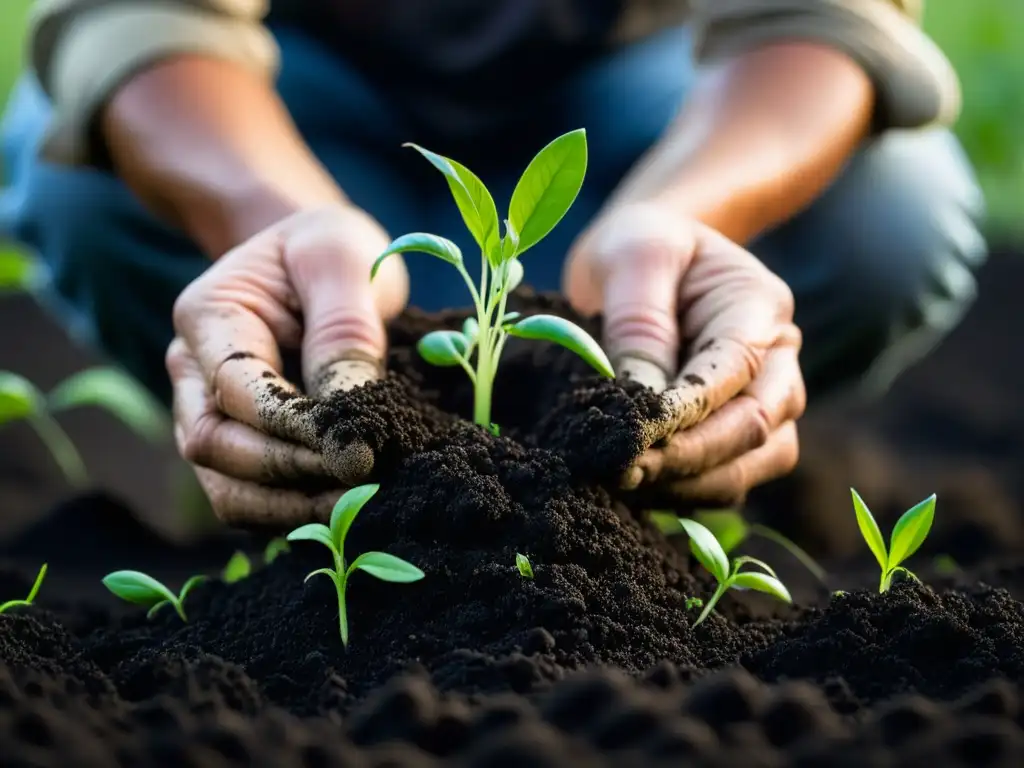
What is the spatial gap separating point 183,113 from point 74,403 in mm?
889

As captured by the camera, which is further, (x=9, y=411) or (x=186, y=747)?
(x=9, y=411)

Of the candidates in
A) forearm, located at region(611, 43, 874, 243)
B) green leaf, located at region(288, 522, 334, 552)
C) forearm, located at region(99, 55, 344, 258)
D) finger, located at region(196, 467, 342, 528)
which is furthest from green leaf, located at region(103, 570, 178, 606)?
forearm, located at region(611, 43, 874, 243)

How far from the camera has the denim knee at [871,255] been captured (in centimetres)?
220

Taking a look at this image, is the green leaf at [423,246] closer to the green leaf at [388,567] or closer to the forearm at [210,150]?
the green leaf at [388,567]

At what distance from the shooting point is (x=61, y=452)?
259 centimetres

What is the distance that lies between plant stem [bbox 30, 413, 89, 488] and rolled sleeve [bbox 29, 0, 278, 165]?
0.93 metres

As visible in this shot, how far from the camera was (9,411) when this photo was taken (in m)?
1.39

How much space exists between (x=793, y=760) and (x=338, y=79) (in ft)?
6.47

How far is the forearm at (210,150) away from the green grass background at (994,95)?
11.1 feet

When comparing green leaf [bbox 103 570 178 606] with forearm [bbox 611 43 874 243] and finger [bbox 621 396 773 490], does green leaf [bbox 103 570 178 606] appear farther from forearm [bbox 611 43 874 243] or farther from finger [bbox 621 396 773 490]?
forearm [bbox 611 43 874 243]

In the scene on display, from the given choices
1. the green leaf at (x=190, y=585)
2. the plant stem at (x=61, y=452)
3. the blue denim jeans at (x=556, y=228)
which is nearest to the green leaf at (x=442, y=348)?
the green leaf at (x=190, y=585)

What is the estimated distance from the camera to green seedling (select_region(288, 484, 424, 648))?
36.7 inches

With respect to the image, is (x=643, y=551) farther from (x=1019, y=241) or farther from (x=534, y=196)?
(x=1019, y=241)

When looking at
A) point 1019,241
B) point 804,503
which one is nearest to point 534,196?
point 804,503
